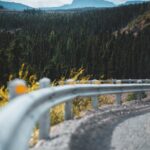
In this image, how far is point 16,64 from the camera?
73750mm

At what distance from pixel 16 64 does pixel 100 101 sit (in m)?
58.6

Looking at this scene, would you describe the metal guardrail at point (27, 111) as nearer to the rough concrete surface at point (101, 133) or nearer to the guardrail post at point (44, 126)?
the guardrail post at point (44, 126)

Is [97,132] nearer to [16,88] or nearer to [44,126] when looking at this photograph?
[44,126]

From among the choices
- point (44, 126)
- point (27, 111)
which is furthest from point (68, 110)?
point (27, 111)

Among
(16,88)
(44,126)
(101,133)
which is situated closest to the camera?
(16,88)

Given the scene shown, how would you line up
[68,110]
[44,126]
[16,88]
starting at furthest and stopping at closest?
1. [68,110]
2. [44,126]
3. [16,88]

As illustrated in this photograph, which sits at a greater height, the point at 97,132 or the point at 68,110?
the point at 68,110

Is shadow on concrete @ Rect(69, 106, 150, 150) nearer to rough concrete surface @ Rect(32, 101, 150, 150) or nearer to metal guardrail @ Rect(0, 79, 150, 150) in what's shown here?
rough concrete surface @ Rect(32, 101, 150, 150)

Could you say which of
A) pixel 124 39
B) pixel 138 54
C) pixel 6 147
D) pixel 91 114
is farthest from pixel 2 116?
pixel 124 39

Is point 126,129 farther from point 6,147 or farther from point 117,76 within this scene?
point 117,76

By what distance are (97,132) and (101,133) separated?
70 mm

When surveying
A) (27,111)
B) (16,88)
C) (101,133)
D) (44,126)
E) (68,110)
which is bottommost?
(101,133)

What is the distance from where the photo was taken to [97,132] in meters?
8.85

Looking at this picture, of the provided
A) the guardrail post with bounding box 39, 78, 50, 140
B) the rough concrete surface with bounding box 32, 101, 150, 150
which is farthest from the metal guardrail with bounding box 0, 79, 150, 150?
the rough concrete surface with bounding box 32, 101, 150, 150
